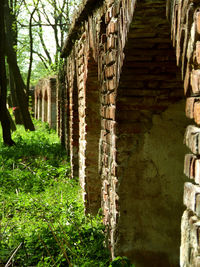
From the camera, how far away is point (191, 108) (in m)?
1.72

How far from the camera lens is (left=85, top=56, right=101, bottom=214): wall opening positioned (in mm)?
5785

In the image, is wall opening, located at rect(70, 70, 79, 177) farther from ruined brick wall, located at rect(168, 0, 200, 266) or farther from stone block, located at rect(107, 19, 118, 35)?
ruined brick wall, located at rect(168, 0, 200, 266)

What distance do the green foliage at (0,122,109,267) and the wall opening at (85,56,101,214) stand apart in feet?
0.76

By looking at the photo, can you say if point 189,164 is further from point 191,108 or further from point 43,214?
point 43,214

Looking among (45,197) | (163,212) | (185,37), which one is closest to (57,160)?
(45,197)

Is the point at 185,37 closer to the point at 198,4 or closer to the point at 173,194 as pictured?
the point at 198,4

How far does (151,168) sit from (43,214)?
5.14 feet

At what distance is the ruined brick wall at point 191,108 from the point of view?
64.6 inches

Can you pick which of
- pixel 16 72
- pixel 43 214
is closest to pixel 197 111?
pixel 43 214

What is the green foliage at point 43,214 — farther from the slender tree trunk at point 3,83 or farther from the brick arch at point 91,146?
the slender tree trunk at point 3,83

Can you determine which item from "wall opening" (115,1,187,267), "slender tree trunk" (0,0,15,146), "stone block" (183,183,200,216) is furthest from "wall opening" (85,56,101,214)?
"slender tree trunk" (0,0,15,146)

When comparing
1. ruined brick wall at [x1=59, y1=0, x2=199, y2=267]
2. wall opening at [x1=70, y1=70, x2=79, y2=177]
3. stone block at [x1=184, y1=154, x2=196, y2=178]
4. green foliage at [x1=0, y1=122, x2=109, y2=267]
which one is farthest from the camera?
wall opening at [x1=70, y1=70, x2=79, y2=177]

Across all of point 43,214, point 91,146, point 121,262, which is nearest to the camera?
point 121,262

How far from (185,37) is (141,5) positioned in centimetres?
90
